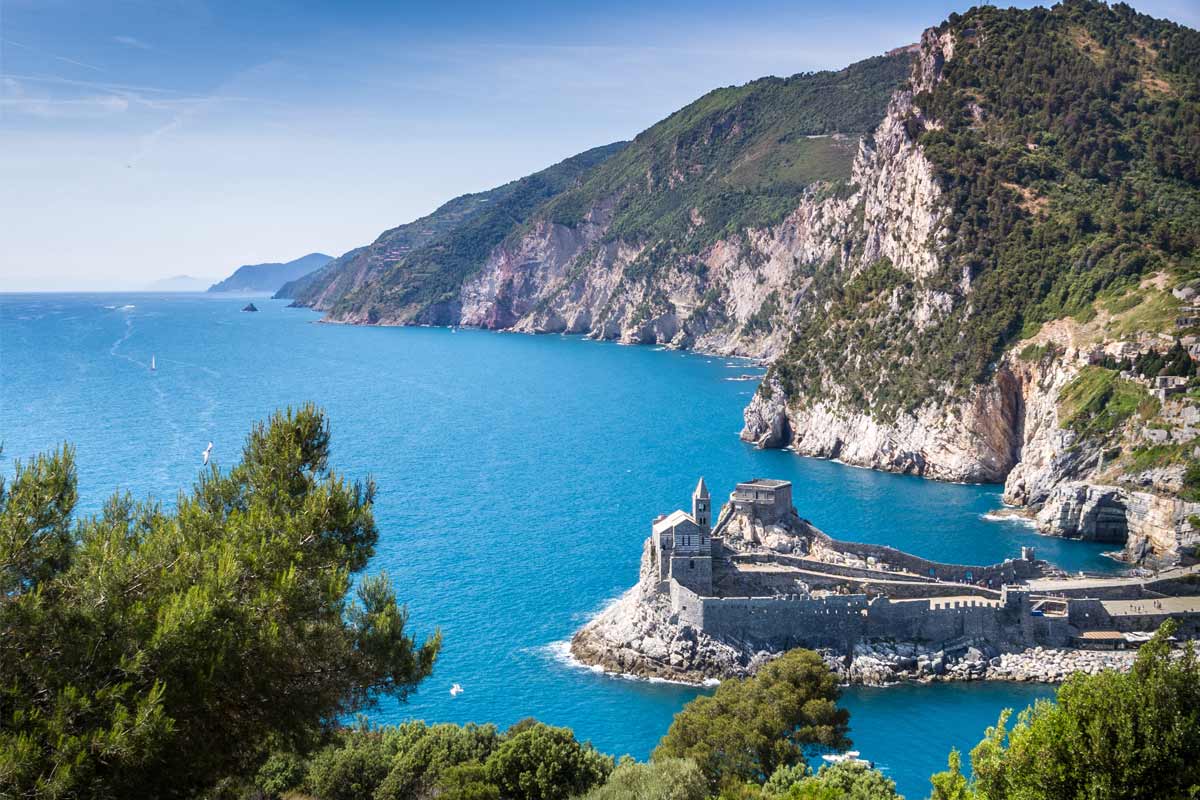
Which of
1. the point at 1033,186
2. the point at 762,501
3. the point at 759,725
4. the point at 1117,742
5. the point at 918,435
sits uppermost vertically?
the point at 1033,186

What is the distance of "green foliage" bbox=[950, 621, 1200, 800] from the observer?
18172 millimetres

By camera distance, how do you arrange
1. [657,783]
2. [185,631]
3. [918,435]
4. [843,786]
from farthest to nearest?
[918,435] → [843,786] → [657,783] → [185,631]

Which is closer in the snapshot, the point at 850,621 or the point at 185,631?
the point at 185,631

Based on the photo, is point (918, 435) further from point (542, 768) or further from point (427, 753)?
point (427, 753)

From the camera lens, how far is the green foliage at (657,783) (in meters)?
26.5

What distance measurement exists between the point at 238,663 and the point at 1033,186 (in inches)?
3652

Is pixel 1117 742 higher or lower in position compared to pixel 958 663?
higher

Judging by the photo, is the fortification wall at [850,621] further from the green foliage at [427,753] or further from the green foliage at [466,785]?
the green foliage at [466,785]

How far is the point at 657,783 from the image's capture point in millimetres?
26859

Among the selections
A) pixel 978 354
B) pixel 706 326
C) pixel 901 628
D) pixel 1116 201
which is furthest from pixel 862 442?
pixel 706 326

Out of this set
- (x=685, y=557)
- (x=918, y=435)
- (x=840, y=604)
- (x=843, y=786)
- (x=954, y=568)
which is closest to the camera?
(x=843, y=786)

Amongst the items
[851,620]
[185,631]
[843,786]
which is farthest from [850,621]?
[185,631]

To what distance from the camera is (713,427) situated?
346 ft

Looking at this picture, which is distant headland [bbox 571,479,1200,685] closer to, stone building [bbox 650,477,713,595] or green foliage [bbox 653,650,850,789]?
stone building [bbox 650,477,713,595]
